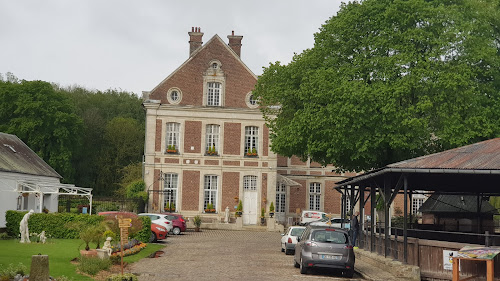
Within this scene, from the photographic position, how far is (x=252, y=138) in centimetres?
4850

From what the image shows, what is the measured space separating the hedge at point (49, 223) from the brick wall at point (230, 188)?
19566mm

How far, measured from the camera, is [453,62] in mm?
29281

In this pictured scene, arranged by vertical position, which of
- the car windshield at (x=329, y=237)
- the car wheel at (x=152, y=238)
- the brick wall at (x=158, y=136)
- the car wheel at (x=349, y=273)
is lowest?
the car wheel at (x=349, y=273)

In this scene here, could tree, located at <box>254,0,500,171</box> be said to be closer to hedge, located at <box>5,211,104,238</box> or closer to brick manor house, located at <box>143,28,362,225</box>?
hedge, located at <box>5,211,104,238</box>

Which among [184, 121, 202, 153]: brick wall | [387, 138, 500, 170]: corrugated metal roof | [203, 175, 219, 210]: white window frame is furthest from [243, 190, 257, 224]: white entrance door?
[387, 138, 500, 170]: corrugated metal roof

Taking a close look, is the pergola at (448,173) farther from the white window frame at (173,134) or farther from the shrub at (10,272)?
the white window frame at (173,134)

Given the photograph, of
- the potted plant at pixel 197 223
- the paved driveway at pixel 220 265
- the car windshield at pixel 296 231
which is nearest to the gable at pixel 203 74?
the potted plant at pixel 197 223

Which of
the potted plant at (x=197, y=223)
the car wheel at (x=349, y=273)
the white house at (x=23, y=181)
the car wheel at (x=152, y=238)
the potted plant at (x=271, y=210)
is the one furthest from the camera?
the potted plant at (x=271, y=210)

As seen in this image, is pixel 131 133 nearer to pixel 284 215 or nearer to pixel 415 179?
pixel 284 215

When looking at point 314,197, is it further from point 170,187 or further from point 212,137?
point 170,187

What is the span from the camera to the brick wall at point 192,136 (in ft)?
157

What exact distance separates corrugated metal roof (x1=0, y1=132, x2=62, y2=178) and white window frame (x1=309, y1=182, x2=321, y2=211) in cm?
1915

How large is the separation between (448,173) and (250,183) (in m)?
29.6

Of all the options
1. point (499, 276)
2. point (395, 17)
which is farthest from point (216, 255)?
point (395, 17)
